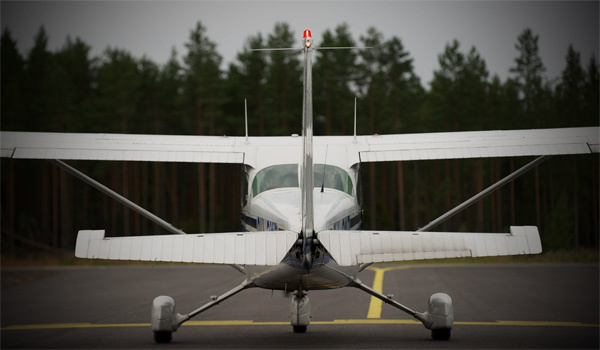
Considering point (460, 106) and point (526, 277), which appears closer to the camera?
point (526, 277)

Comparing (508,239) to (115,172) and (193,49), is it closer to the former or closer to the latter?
(193,49)

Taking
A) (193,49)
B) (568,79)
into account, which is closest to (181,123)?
(193,49)

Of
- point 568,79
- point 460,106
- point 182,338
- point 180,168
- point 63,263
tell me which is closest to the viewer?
point 182,338

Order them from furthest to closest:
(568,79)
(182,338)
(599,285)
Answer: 1. (568,79)
2. (599,285)
3. (182,338)

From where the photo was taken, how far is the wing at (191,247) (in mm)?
6277

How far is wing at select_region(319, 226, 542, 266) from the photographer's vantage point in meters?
6.43

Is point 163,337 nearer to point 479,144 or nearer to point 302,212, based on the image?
point 302,212

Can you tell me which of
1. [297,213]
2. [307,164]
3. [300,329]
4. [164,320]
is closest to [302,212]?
[307,164]

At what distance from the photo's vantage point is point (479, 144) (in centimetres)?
1041

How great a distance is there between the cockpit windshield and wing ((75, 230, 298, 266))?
2.13 metres

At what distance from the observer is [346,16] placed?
2048 inches

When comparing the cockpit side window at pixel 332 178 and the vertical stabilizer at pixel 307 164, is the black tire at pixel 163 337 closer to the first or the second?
the cockpit side window at pixel 332 178

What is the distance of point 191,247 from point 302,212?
112 cm

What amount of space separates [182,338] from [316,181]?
3.05 m
